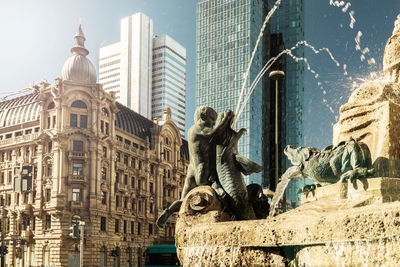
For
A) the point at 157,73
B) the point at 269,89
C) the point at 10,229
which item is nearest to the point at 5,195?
the point at 10,229

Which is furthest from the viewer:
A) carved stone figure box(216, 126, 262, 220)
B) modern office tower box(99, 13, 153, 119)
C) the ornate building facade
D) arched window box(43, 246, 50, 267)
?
modern office tower box(99, 13, 153, 119)

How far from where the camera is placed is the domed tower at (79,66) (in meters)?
49.9

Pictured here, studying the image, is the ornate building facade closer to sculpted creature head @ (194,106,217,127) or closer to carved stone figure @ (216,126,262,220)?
sculpted creature head @ (194,106,217,127)

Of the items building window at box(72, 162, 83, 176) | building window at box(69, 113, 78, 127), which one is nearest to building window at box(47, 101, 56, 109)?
building window at box(69, 113, 78, 127)

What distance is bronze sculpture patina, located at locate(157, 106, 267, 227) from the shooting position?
7.78 m

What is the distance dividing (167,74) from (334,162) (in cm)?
10911

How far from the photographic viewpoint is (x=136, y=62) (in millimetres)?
106938

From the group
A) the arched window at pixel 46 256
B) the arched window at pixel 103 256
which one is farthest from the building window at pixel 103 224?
the arched window at pixel 46 256

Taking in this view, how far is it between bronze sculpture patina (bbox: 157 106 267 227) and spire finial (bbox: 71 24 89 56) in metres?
46.0

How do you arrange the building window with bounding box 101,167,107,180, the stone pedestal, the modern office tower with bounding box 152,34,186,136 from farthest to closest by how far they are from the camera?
the modern office tower with bounding box 152,34,186,136 → the building window with bounding box 101,167,107,180 → the stone pedestal

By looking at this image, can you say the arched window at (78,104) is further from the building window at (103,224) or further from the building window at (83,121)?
the building window at (103,224)

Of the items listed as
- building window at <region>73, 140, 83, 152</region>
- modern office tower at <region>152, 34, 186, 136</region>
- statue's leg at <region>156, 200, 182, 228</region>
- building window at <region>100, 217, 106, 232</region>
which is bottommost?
building window at <region>100, 217, 106, 232</region>

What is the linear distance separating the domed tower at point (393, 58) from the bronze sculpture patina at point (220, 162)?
260 centimetres

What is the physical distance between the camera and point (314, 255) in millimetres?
4980
